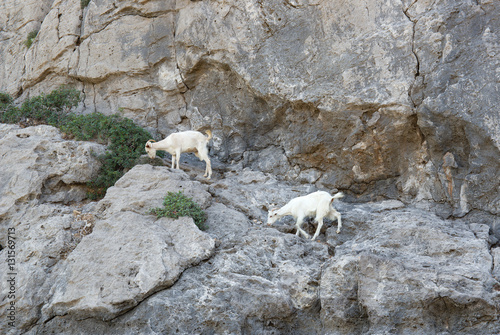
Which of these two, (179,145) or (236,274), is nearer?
(236,274)

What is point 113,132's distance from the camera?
42.3 ft

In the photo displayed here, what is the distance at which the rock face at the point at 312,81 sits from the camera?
10.5m

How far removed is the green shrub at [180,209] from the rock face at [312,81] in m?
4.24

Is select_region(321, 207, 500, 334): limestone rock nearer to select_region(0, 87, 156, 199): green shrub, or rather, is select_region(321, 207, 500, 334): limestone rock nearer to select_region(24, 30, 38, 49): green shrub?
select_region(0, 87, 156, 199): green shrub

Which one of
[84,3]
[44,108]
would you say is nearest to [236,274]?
[44,108]

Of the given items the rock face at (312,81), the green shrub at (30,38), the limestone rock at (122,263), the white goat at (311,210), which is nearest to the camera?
the limestone rock at (122,263)

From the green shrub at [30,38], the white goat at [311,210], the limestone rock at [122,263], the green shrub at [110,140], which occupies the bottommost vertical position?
the limestone rock at [122,263]

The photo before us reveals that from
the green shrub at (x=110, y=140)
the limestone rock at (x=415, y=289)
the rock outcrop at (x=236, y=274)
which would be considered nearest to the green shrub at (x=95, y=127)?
the green shrub at (x=110, y=140)

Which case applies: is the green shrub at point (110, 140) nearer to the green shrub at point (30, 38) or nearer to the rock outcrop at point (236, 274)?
the rock outcrop at point (236, 274)

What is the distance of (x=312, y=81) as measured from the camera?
12.4 meters

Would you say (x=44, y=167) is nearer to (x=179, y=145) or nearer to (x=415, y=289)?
(x=179, y=145)

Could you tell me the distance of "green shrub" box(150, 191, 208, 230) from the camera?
30.6 feet

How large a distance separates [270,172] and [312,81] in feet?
9.84

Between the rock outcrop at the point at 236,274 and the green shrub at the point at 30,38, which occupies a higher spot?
the green shrub at the point at 30,38
